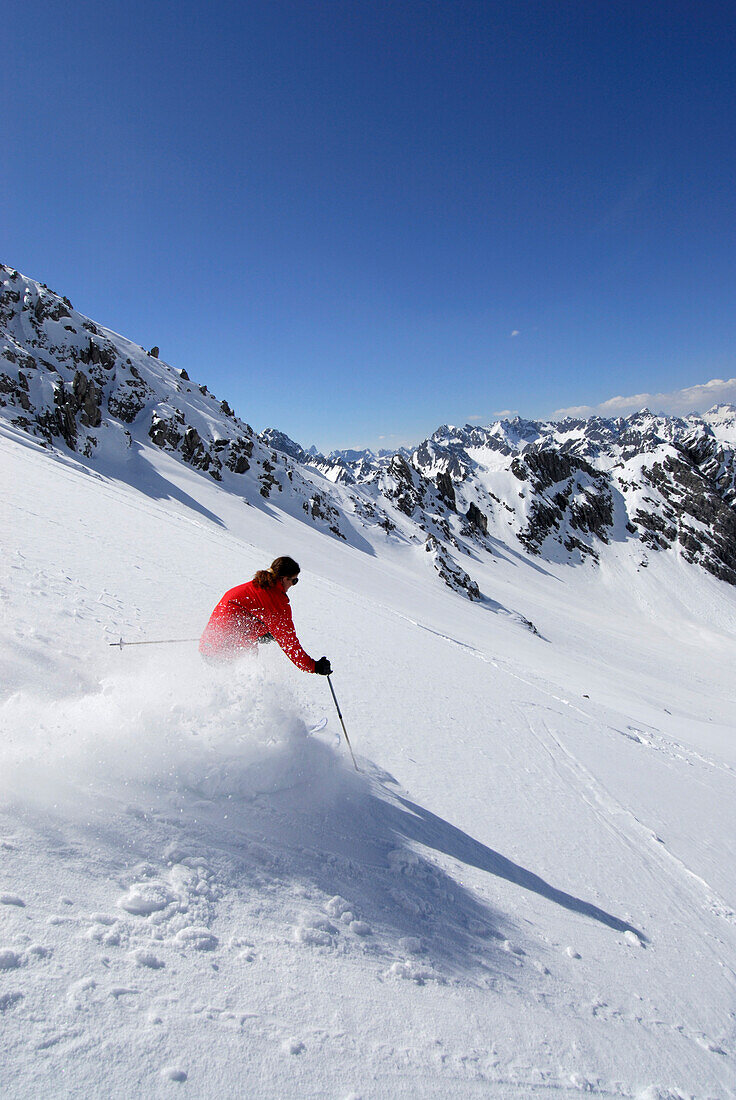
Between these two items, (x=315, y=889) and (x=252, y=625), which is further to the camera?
(x=252, y=625)

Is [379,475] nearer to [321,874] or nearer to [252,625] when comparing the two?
[252,625]

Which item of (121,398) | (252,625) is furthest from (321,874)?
(121,398)

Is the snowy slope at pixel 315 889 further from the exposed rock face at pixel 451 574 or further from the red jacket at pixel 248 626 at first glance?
the exposed rock face at pixel 451 574

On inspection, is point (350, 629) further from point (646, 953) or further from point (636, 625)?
point (636, 625)

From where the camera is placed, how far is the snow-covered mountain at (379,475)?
180 ft

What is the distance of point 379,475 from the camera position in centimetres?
9462

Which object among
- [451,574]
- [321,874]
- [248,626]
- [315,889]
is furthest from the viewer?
[451,574]

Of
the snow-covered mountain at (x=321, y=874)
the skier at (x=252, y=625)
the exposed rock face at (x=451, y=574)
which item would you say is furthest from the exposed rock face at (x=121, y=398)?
→ the skier at (x=252, y=625)

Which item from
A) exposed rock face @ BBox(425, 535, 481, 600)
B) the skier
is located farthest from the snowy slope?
exposed rock face @ BBox(425, 535, 481, 600)

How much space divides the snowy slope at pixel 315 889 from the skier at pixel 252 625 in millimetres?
280

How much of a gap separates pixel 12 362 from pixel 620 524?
12327 cm

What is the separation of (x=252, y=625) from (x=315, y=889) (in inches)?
102

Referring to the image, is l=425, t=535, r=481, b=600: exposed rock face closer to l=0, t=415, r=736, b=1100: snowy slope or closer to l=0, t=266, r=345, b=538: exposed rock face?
l=0, t=266, r=345, b=538: exposed rock face

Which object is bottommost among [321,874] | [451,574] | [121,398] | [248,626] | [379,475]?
[321,874]
